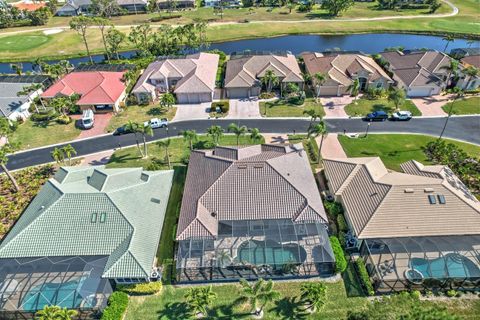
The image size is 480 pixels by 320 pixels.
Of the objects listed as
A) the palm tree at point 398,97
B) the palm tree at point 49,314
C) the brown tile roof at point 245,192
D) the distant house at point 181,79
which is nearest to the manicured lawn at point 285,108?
the distant house at point 181,79

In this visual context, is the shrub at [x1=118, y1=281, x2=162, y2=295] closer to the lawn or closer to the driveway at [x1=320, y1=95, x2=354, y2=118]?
the driveway at [x1=320, y1=95, x2=354, y2=118]

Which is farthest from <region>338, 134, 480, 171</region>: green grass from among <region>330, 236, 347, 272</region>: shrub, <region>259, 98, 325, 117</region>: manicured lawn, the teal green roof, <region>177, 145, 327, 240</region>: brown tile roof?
the teal green roof

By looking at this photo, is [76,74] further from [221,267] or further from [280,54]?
[221,267]

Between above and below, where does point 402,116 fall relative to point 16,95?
above

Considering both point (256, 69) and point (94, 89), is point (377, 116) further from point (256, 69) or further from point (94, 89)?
point (94, 89)

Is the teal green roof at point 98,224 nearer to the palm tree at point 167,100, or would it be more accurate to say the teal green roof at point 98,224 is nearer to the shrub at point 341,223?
the shrub at point 341,223

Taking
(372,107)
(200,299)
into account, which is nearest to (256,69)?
(372,107)

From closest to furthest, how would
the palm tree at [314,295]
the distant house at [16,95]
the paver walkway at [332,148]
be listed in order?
the palm tree at [314,295] → the paver walkway at [332,148] → the distant house at [16,95]
